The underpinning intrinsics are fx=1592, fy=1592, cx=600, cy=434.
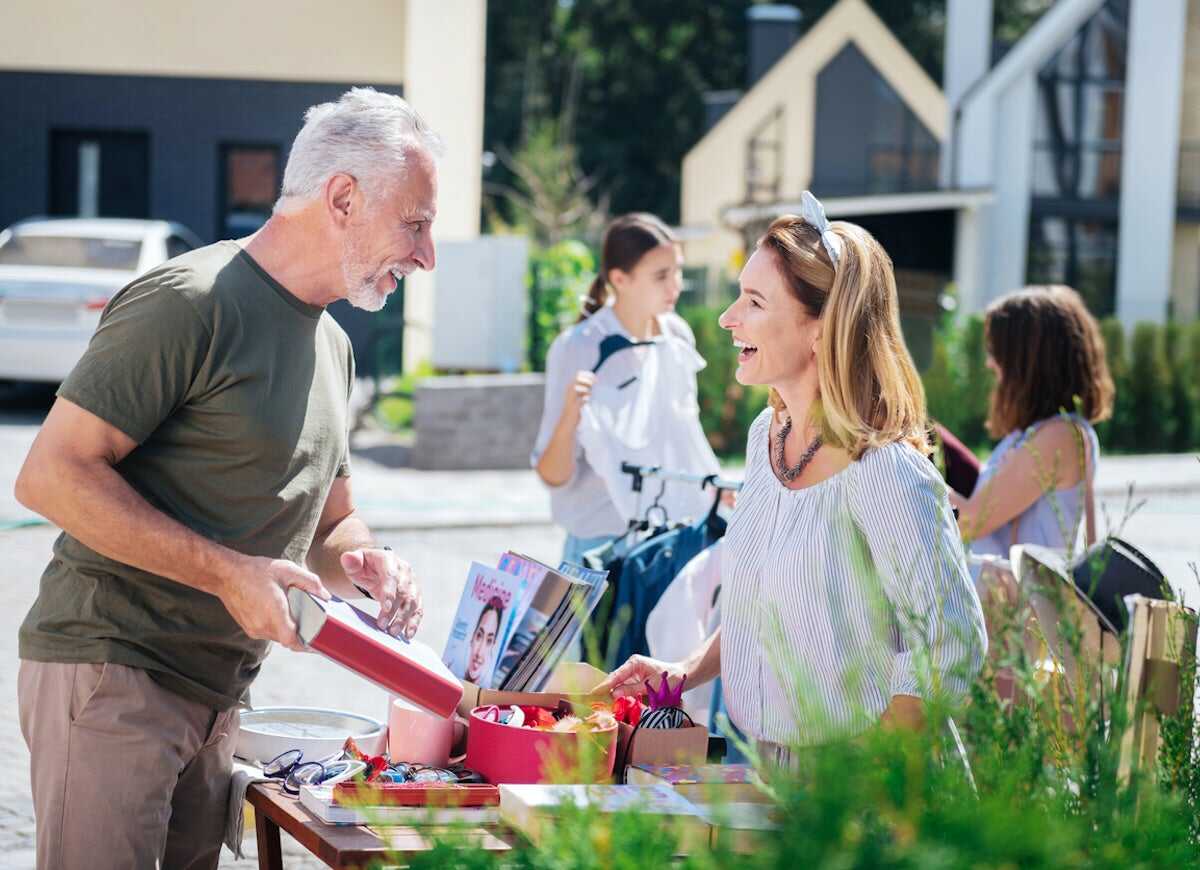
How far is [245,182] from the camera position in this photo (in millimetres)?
21734

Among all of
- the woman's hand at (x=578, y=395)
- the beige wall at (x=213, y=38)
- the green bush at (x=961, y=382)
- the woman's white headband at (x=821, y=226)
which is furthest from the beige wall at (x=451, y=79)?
the woman's white headband at (x=821, y=226)

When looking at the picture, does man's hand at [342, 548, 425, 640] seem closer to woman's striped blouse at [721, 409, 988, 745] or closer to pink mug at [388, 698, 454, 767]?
pink mug at [388, 698, 454, 767]

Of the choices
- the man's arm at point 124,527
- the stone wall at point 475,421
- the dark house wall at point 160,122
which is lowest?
the stone wall at point 475,421

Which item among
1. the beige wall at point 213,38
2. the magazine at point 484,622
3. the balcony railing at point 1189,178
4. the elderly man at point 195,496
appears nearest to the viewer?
the elderly man at point 195,496

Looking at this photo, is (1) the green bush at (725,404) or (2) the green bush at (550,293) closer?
(2) the green bush at (550,293)

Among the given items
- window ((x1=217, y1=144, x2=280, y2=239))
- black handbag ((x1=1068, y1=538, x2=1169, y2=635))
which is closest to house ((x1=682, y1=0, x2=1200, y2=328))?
window ((x1=217, y1=144, x2=280, y2=239))

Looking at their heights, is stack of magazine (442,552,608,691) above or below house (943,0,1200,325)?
below

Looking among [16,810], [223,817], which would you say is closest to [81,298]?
[16,810]

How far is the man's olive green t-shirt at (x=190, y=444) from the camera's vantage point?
2773 millimetres

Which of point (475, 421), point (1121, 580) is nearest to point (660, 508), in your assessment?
point (1121, 580)

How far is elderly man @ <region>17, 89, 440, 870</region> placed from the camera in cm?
272

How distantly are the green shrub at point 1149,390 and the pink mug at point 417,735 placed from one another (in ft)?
59.5

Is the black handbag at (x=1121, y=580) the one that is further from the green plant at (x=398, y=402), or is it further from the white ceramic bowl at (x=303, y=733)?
the green plant at (x=398, y=402)

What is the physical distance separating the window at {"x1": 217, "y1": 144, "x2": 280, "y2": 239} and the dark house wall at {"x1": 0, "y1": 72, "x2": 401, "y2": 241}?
19 cm
